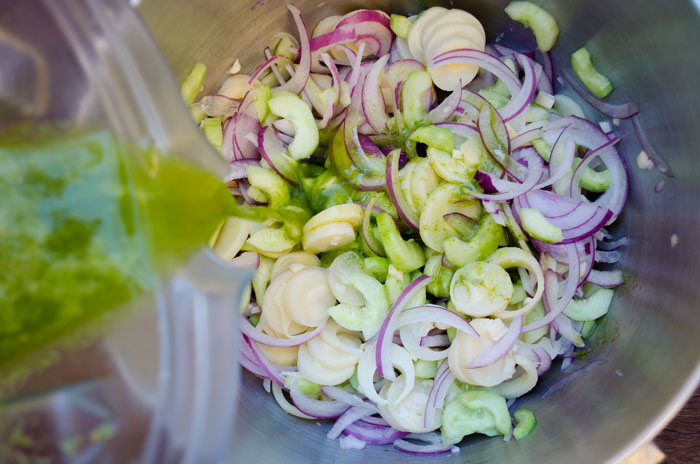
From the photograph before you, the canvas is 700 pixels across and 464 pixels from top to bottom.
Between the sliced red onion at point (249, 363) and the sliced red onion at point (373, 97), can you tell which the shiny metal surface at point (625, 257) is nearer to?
the sliced red onion at point (249, 363)

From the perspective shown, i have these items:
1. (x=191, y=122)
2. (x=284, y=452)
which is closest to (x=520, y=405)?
(x=284, y=452)

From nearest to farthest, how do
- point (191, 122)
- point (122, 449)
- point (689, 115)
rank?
point (122, 449)
point (191, 122)
point (689, 115)

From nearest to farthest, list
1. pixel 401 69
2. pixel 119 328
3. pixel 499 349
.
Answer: pixel 119 328 → pixel 499 349 → pixel 401 69

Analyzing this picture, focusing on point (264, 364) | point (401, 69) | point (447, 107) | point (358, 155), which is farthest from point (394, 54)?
Result: point (264, 364)

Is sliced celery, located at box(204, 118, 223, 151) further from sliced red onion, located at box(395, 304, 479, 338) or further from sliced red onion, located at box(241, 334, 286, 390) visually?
sliced red onion, located at box(395, 304, 479, 338)

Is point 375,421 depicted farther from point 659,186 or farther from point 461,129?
point 659,186

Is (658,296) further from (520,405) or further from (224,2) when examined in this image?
(224,2)

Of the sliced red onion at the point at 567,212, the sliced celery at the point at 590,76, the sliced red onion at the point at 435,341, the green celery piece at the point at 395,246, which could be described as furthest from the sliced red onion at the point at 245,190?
the sliced celery at the point at 590,76
